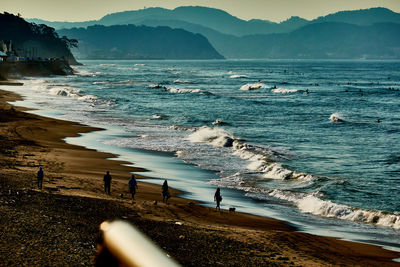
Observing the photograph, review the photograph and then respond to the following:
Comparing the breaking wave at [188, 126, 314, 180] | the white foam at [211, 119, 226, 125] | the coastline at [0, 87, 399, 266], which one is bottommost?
the white foam at [211, 119, 226, 125]

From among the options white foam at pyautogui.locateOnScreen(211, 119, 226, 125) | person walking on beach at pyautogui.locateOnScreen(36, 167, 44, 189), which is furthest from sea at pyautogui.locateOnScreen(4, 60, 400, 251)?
person walking on beach at pyautogui.locateOnScreen(36, 167, 44, 189)

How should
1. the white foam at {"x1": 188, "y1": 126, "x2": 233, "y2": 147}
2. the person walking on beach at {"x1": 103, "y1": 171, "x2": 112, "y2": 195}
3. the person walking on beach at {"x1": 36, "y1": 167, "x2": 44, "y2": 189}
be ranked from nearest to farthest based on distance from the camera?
the person walking on beach at {"x1": 36, "y1": 167, "x2": 44, "y2": 189}
the person walking on beach at {"x1": 103, "y1": 171, "x2": 112, "y2": 195}
the white foam at {"x1": 188, "y1": 126, "x2": 233, "y2": 147}

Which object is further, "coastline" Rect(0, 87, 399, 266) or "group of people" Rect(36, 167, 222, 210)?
"group of people" Rect(36, 167, 222, 210)

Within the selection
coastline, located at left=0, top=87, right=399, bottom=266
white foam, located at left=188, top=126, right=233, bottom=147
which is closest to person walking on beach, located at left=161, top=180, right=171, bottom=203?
coastline, located at left=0, top=87, right=399, bottom=266

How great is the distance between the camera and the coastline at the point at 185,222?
13.2m

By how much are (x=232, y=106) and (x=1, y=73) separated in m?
59.8

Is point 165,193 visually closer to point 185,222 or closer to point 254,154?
point 185,222

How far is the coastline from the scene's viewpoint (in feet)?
43.2

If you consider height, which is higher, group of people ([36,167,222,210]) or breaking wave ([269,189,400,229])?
group of people ([36,167,222,210])

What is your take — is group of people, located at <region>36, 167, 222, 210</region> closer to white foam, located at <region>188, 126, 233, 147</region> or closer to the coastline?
the coastline

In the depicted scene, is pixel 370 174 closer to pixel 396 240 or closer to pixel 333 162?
pixel 333 162

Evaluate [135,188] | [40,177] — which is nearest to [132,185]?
[135,188]

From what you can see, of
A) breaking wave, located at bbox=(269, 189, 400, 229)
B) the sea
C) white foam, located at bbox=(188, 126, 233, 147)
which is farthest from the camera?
white foam, located at bbox=(188, 126, 233, 147)

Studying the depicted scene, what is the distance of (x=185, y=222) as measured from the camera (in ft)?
54.0
